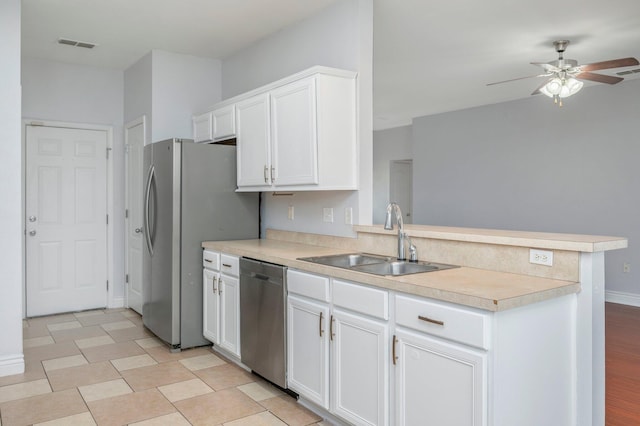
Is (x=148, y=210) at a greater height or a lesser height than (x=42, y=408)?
greater

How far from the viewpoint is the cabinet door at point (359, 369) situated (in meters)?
2.21

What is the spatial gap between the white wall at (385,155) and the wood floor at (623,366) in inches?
184

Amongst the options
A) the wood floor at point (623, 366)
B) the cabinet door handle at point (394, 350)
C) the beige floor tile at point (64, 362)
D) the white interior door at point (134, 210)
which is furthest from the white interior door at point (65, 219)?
the wood floor at point (623, 366)

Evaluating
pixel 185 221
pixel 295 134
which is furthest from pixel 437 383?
pixel 185 221

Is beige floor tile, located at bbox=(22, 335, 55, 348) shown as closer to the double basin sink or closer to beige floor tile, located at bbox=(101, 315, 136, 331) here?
beige floor tile, located at bbox=(101, 315, 136, 331)

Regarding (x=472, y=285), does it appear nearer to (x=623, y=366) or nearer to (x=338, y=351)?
(x=338, y=351)

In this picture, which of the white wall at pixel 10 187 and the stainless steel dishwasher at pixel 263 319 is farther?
the white wall at pixel 10 187

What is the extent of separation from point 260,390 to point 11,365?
1.77 m

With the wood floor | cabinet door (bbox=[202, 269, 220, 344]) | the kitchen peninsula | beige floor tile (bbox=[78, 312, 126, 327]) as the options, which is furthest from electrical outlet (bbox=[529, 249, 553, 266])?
beige floor tile (bbox=[78, 312, 126, 327])

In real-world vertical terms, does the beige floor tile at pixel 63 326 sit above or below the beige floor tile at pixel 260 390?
above

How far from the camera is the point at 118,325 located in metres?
4.66

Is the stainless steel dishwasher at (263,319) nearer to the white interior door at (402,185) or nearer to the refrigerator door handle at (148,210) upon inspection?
the refrigerator door handle at (148,210)

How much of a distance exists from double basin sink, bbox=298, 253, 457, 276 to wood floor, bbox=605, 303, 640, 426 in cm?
133

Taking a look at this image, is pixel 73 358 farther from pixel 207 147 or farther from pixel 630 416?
pixel 630 416
